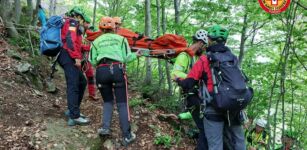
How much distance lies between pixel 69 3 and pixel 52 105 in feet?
67.0

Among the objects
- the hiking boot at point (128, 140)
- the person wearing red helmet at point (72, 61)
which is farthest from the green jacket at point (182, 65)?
the person wearing red helmet at point (72, 61)

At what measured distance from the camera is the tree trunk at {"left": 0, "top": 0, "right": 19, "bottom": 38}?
9.71m

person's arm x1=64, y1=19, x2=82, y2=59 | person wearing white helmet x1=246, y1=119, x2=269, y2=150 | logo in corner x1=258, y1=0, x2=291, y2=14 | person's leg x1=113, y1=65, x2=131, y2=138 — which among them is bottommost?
person wearing white helmet x1=246, y1=119, x2=269, y2=150

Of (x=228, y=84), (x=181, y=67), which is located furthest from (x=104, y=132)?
(x=228, y=84)

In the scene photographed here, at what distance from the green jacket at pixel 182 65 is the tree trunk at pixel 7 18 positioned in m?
6.34

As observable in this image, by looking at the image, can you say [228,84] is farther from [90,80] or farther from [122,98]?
[90,80]

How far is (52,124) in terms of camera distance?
6277mm

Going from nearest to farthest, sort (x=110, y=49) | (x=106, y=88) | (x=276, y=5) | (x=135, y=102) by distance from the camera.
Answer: (x=110, y=49) < (x=106, y=88) < (x=276, y=5) < (x=135, y=102)

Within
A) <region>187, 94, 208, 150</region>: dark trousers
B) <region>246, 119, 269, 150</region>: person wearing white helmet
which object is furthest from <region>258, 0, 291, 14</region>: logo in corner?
<region>187, 94, 208, 150</region>: dark trousers

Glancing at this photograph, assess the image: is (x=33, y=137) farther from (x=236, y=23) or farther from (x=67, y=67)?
(x=236, y=23)

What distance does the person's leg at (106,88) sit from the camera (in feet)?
18.5

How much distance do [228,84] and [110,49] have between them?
2.25m

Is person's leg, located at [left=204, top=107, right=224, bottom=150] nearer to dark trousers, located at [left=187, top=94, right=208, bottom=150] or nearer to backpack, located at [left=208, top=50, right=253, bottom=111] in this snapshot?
backpack, located at [left=208, top=50, right=253, bottom=111]

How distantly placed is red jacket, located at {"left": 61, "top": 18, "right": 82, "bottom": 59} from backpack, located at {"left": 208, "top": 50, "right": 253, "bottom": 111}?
2.81 m
